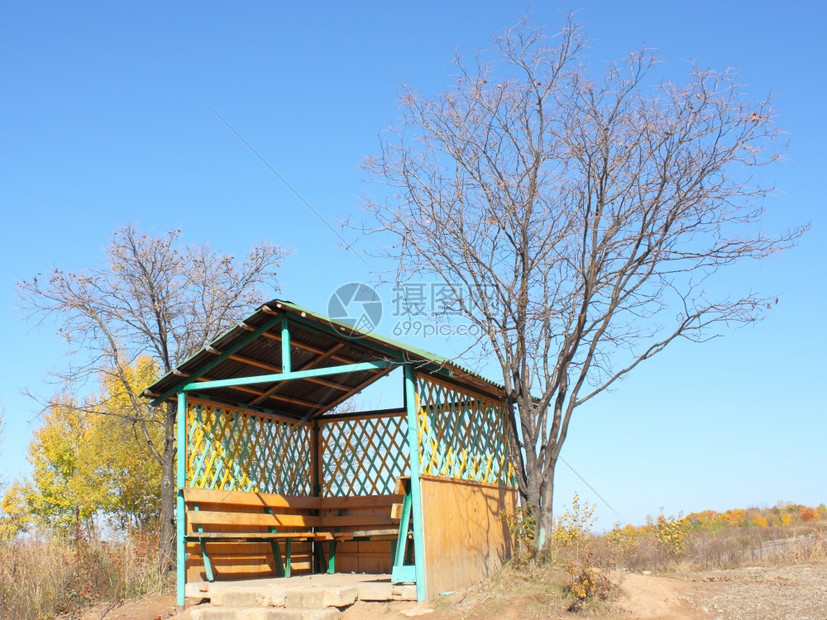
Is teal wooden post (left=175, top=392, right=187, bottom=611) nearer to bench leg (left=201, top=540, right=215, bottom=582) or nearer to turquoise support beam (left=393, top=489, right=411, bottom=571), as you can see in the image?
bench leg (left=201, top=540, right=215, bottom=582)

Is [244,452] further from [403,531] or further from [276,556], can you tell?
[403,531]

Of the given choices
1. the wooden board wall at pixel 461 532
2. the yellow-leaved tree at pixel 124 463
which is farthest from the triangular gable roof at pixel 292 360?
the yellow-leaved tree at pixel 124 463

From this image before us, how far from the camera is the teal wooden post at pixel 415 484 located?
7438mm

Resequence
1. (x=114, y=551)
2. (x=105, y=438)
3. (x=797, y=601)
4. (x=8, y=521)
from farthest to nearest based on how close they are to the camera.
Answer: (x=8, y=521), (x=105, y=438), (x=114, y=551), (x=797, y=601)

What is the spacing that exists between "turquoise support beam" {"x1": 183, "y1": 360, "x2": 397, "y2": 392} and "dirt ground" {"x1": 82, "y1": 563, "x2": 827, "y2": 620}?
7.64ft

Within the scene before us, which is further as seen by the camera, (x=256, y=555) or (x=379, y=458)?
(x=379, y=458)

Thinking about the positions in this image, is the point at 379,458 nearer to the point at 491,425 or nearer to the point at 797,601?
the point at 491,425

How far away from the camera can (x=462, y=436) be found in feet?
29.8

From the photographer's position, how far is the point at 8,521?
80.3 ft

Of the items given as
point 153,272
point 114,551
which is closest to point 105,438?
point 153,272

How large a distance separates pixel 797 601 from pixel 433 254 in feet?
17.2

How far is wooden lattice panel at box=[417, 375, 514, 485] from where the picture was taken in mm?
8305

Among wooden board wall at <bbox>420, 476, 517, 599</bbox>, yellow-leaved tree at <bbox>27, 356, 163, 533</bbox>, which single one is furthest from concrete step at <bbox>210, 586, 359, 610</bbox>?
yellow-leaved tree at <bbox>27, 356, 163, 533</bbox>

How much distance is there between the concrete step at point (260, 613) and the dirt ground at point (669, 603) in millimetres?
255
